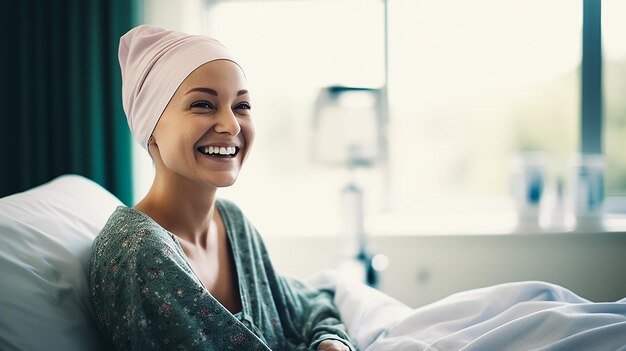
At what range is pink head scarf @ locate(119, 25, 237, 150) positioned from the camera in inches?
47.8

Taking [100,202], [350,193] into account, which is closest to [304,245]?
[350,193]

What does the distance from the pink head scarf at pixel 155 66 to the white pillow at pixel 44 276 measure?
0.27 meters

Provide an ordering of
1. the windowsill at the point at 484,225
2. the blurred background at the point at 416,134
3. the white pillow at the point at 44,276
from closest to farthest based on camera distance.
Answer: the white pillow at the point at 44,276 < the blurred background at the point at 416,134 < the windowsill at the point at 484,225

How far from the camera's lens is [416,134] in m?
3.16

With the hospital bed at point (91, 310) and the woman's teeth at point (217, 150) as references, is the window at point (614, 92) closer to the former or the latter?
the hospital bed at point (91, 310)

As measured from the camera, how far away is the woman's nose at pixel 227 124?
1209mm

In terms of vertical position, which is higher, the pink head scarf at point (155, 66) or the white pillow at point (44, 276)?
the pink head scarf at point (155, 66)

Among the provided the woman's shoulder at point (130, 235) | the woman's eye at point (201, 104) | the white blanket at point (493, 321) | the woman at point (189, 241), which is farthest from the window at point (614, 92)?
the woman's shoulder at point (130, 235)

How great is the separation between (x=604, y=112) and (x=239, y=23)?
2071 mm

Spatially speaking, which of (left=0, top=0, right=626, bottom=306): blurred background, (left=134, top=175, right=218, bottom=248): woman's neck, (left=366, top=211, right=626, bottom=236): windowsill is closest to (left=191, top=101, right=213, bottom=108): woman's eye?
(left=134, top=175, right=218, bottom=248): woman's neck

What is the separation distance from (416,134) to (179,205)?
210 centimetres

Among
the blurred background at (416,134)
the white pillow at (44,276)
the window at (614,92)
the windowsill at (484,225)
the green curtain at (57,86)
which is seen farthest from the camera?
the window at (614,92)

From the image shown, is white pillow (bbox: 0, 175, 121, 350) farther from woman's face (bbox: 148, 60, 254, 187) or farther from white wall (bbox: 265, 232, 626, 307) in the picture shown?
white wall (bbox: 265, 232, 626, 307)

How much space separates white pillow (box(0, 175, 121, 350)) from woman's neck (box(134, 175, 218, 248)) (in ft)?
0.58
